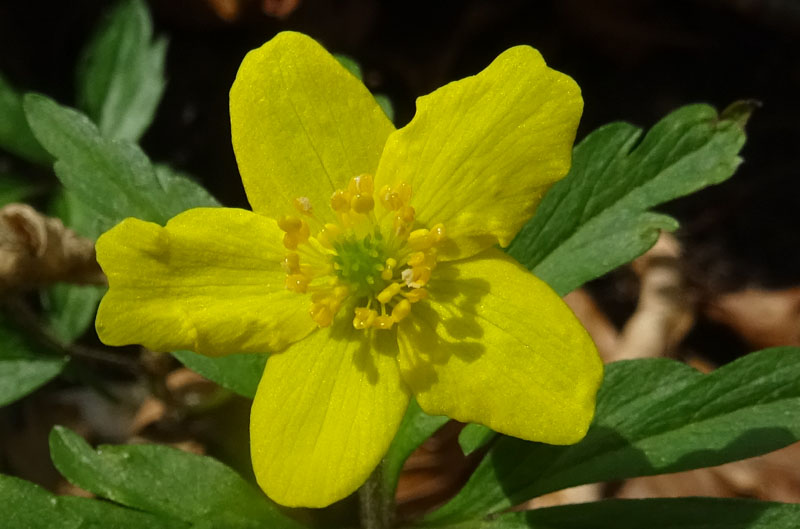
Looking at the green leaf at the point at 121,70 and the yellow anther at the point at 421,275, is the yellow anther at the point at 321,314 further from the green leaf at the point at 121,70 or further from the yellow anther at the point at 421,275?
the green leaf at the point at 121,70

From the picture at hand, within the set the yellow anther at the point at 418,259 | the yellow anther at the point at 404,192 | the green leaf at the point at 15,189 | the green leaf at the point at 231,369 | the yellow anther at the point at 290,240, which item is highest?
the yellow anther at the point at 404,192

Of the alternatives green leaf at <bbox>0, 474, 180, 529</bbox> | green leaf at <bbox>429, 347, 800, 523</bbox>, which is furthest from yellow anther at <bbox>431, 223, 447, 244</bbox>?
green leaf at <bbox>0, 474, 180, 529</bbox>

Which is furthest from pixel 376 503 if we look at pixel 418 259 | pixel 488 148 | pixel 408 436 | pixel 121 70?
pixel 121 70

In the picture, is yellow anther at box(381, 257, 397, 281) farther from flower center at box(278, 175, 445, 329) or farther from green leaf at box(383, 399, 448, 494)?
green leaf at box(383, 399, 448, 494)

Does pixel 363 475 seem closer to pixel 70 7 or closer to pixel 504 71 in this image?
pixel 504 71

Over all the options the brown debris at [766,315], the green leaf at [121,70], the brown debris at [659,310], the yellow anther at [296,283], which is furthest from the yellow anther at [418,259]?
the brown debris at [766,315]
